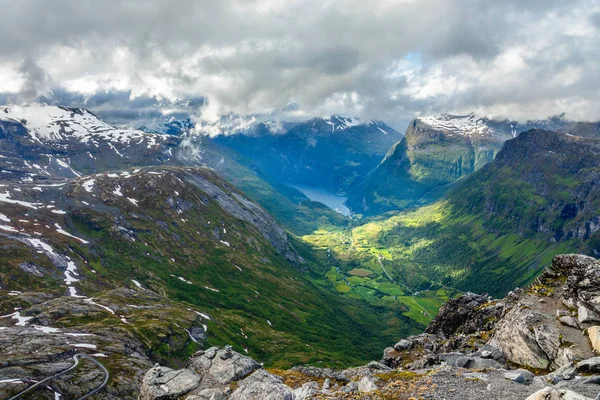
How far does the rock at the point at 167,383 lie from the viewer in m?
47.1

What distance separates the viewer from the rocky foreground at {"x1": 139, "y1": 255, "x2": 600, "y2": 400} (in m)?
31.3

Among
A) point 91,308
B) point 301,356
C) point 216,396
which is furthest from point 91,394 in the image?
point 301,356

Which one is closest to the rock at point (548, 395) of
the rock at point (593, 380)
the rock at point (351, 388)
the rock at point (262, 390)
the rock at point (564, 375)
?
the rock at point (593, 380)

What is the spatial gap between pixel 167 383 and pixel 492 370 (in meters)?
40.6

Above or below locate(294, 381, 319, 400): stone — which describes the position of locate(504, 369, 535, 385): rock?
above

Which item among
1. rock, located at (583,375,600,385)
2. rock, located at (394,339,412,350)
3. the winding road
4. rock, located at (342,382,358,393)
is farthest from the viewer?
the winding road

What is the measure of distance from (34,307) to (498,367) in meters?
176

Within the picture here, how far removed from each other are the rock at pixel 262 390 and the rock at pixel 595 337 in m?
31.2

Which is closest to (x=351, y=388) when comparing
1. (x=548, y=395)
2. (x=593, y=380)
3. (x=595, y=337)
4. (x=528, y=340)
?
(x=548, y=395)

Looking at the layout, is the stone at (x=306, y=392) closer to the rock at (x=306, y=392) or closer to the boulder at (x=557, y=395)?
the rock at (x=306, y=392)

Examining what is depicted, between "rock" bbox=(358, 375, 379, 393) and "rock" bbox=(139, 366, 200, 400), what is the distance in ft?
78.0

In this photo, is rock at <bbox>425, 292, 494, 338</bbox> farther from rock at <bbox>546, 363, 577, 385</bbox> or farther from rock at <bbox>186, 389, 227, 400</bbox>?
rock at <bbox>186, 389, 227, 400</bbox>

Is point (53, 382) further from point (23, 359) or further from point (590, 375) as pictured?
point (590, 375)

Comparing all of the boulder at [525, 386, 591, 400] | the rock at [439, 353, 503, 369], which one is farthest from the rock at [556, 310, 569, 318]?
the boulder at [525, 386, 591, 400]
